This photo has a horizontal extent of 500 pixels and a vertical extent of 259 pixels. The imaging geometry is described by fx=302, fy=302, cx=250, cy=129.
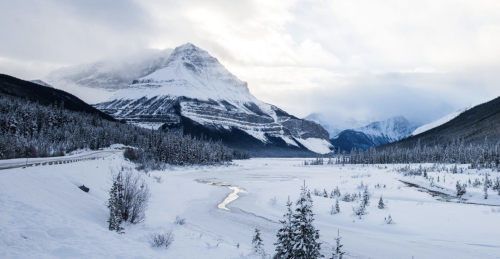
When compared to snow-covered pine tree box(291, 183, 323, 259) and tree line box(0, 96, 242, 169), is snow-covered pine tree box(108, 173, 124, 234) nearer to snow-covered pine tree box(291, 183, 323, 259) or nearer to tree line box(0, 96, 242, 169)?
snow-covered pine tree box(291, 183, 323, 259)

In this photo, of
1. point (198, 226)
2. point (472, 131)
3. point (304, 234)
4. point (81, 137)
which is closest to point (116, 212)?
point (198, 226)

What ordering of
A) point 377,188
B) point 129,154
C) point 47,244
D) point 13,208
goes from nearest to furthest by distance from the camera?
point 47,244
point 13,208
point 377,188
point 129,154

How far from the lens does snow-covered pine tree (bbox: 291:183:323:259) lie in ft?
28.0

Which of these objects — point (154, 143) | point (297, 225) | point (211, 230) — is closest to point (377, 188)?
point (211, 230)

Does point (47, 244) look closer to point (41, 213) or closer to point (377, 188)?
point (41, 213)

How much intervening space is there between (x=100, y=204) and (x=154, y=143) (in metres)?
65.7

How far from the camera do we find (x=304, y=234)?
8703 millimetres

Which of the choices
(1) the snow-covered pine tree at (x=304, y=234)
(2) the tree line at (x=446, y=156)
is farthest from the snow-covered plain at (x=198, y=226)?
(2) the tree line at (x=446, y=156)

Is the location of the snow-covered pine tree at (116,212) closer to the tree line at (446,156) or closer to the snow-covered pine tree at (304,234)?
the snow-covered pine tree at (304,234)

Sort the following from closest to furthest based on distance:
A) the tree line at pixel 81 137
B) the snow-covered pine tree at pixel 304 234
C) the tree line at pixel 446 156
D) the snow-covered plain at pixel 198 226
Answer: the snow-covered pine tree at pixel 304 234 < the snow-covered plain at pixel 198 226 < the tree line at pixel 446 156 < the tree line at pixel 81 137

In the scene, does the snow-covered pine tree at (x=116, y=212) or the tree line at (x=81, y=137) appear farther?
the tree line at (x=81, y=137)

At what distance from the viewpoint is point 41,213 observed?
34.7 feet

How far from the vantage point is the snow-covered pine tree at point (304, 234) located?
28.0 ft

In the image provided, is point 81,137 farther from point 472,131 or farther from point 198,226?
point 472,131
